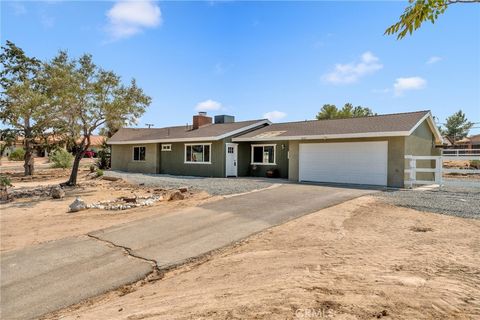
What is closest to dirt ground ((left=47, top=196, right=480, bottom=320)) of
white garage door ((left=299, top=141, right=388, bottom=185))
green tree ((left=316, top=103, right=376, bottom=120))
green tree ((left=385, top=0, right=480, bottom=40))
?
green tree ((left=385, top=0, right=480, bottom=40))

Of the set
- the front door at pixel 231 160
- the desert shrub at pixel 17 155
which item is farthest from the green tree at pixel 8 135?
the desert shrub at pixel 17 155

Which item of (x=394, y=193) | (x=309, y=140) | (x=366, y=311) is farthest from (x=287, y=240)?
(x=309, y=140)

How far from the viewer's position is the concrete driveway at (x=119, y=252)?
496cm

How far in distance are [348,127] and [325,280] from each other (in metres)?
13.8

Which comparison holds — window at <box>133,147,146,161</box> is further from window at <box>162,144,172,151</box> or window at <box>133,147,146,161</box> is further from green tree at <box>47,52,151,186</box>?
green tree at <box>47,52,151,186</box>

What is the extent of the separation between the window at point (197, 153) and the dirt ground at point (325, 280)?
13.8 metres

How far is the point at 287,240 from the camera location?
6414 mm

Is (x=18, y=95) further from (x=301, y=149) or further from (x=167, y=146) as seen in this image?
(x=301, y=149)

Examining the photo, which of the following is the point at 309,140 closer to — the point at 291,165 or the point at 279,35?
the point at 291,165

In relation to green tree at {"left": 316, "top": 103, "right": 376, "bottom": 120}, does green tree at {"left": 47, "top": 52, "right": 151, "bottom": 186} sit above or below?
below

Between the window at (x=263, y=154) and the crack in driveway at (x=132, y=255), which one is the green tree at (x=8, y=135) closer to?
the window at (x=263, y=154)

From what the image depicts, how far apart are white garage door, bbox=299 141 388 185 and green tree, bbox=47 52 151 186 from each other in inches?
370

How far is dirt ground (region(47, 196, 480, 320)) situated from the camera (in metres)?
3.12

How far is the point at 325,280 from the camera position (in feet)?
13.0
